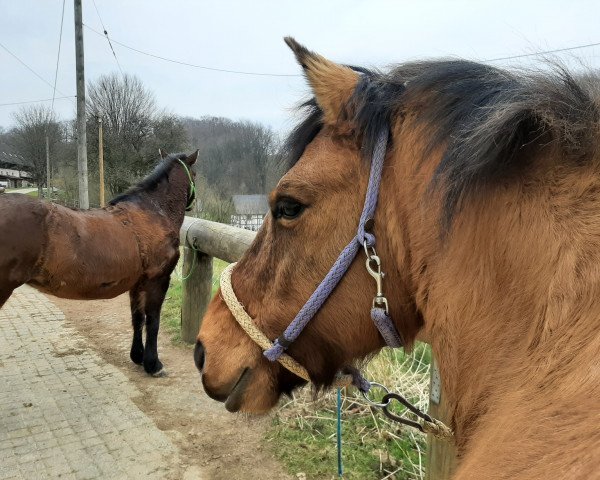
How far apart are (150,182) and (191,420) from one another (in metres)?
2.95

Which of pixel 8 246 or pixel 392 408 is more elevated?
pixel 8 246

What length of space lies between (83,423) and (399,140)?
381 cm

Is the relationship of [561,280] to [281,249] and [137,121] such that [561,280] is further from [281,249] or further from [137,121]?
[137,121]

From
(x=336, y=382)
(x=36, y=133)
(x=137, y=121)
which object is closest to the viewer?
(x=336, y=382)

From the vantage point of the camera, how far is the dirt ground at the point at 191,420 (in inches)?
126

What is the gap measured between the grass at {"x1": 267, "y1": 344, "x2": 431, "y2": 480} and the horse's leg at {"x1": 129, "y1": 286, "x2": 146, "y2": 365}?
2.25m

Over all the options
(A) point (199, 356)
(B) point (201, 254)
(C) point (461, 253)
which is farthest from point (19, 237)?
(C) point (461, 253)

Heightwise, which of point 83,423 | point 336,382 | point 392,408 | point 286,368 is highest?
point 286,368

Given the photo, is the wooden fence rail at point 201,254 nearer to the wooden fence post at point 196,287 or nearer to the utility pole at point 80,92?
the wooden fence post at point 196,287

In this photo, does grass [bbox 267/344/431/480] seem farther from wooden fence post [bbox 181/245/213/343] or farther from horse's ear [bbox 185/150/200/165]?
horse's ear [bbox 185/150/200/165]

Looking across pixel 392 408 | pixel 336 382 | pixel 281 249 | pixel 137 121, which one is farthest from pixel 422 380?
pixel 137 121

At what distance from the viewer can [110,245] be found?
456 centimetres

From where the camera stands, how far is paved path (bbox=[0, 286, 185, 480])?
126 inches

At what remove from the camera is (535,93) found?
1.14 m
